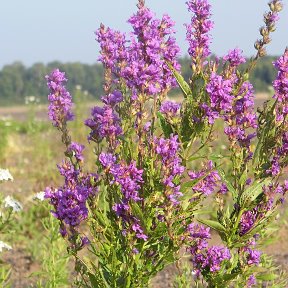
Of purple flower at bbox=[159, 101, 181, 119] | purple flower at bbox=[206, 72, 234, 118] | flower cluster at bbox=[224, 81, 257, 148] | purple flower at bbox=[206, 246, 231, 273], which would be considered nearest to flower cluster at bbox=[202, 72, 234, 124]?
purple flower at bbox=[206, 72, 234, 118]

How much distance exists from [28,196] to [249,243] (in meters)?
6.34

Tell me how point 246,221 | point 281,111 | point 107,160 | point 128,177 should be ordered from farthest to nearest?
1. point 246,221
2. point 281,111
3. point 107,160
4. point 128,177

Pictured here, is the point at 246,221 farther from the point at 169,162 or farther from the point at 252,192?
the point at 169,162

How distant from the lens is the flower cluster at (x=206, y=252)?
3.20 meters

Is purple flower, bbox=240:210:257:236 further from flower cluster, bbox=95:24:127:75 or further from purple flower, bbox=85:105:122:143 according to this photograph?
flower cluster, bbox=95:24:127:75

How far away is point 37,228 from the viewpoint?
8.02 meters

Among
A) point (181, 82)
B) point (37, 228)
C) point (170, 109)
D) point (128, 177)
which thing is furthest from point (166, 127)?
point (37, 228)

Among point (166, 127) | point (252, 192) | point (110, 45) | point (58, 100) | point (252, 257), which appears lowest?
point (252, 257)

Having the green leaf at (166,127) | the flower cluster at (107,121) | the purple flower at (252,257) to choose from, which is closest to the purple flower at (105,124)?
the flower cluster at (107,121)

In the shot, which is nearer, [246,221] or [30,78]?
[246,221]

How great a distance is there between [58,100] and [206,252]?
3.55 ft

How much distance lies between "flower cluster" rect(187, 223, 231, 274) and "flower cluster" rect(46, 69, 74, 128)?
841 mm

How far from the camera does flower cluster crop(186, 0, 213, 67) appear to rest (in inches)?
122

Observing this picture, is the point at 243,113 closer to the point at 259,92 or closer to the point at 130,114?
the point at 130,114
